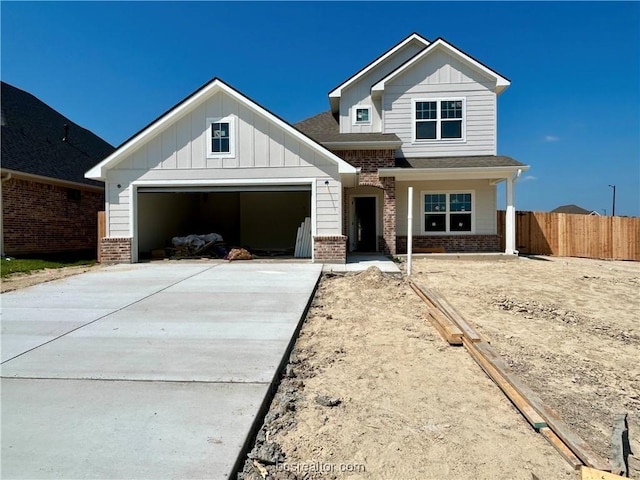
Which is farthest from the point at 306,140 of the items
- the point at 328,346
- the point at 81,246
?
the point at 81,246

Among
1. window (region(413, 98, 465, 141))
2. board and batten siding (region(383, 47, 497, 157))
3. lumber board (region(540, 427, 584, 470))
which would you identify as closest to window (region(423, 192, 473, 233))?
board and batten siding (region(383, 47, 497, 157))

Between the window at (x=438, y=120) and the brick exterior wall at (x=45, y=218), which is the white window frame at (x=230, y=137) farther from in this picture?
the window at (x=438, y=120)

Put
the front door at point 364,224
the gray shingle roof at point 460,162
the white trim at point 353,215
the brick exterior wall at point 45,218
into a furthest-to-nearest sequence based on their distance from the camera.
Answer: the front door at point 364,224
the white trim at point 353,215
the gray shingle roof at point 460,162
the brick exterior wall at point 45,218

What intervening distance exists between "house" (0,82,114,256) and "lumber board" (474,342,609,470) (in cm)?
1514

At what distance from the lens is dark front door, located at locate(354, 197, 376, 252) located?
15.6m

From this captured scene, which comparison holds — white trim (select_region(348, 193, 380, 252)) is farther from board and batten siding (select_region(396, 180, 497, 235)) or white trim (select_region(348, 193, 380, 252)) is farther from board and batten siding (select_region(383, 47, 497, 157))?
board and batten siding (select_region(383, 47, 497, 157))

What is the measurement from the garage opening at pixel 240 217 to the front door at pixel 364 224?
2943mm

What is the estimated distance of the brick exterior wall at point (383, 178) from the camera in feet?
44.6

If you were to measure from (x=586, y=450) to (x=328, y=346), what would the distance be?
2.74m

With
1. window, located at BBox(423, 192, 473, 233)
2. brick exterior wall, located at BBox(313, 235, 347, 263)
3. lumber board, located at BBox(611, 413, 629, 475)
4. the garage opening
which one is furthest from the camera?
the garage opening

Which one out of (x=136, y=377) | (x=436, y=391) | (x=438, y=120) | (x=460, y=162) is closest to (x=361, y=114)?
(x=438, y=120)

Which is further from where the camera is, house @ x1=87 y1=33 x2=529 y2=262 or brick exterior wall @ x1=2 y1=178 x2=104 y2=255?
brick exterior wall @ x1=2 y1=178 x2=104 y2=255

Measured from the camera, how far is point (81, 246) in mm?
15547

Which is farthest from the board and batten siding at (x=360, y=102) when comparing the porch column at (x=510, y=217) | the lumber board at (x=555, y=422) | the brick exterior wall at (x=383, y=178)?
the lumber board at (x=555, y=422)
